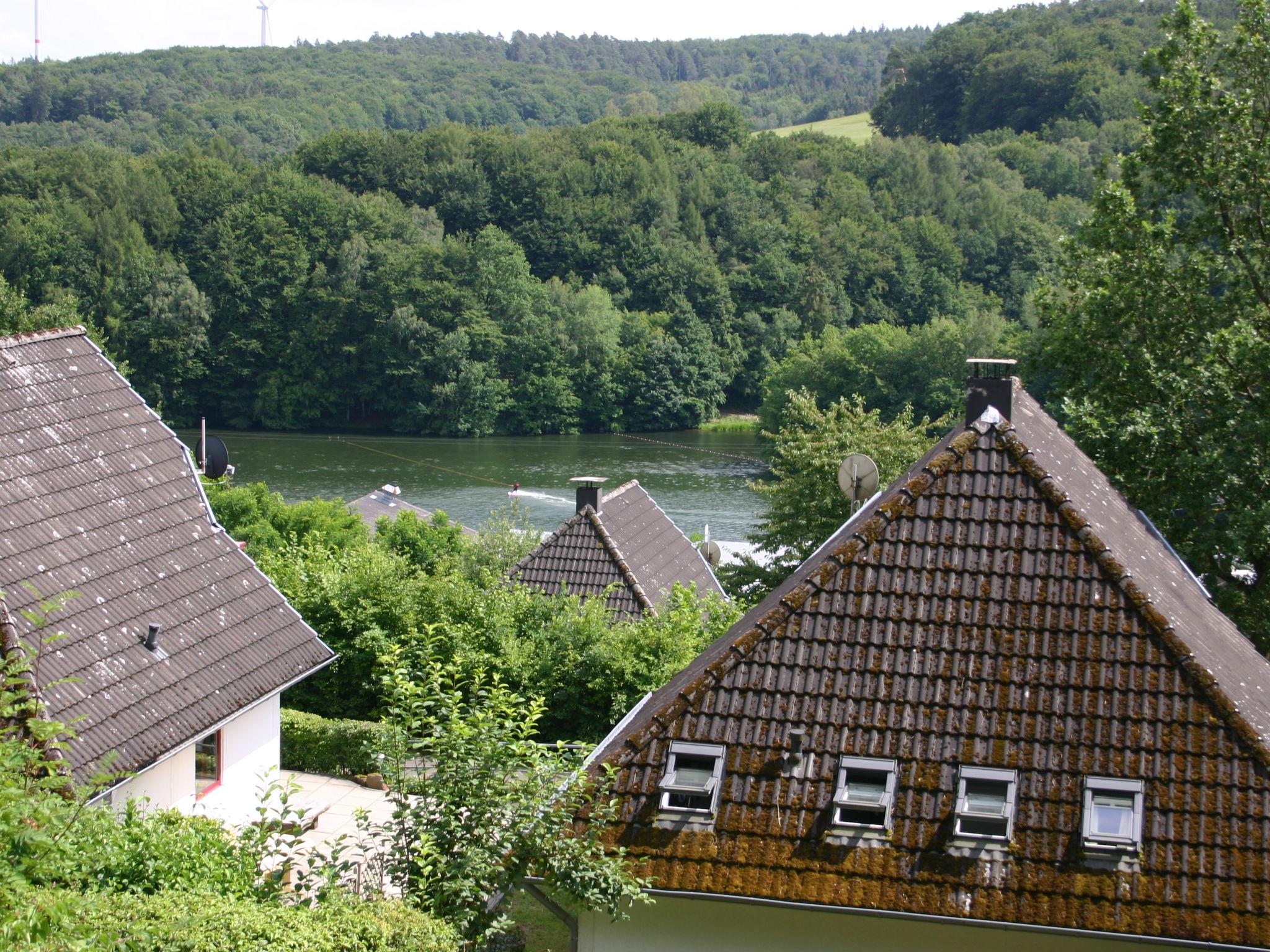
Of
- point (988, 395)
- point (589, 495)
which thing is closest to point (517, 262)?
point (589, 495)

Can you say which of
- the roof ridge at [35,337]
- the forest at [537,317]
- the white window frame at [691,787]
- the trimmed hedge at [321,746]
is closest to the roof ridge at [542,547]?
the forest at [537,317]

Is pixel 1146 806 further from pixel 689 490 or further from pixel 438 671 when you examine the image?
pixel 689 490

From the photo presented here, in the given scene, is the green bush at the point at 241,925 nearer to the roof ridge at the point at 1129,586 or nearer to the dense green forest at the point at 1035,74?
the roof ridge at the point at 1129,586

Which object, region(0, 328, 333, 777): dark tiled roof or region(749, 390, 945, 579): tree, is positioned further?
region(749, 390, 945, 579): tree

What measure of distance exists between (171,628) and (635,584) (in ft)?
29.2

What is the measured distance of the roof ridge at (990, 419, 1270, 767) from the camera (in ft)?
27.3

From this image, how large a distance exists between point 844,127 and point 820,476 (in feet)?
531

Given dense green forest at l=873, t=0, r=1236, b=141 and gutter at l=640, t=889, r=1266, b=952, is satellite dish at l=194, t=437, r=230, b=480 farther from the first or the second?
dense green forest at l=873, t=0, r=1236, b=141

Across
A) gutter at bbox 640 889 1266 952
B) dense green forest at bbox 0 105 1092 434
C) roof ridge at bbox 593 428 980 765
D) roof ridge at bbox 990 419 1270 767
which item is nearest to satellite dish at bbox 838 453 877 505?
roof ridge at bbox 990 419 1270 767

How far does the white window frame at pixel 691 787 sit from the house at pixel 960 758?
0.02 metres

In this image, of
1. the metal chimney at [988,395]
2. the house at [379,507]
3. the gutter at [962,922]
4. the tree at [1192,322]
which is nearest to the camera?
the gutter at [962,922]

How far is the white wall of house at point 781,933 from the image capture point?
27.0ft

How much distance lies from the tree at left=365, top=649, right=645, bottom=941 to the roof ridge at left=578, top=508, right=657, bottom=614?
33.6 ft

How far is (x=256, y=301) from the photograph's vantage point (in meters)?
87.5
